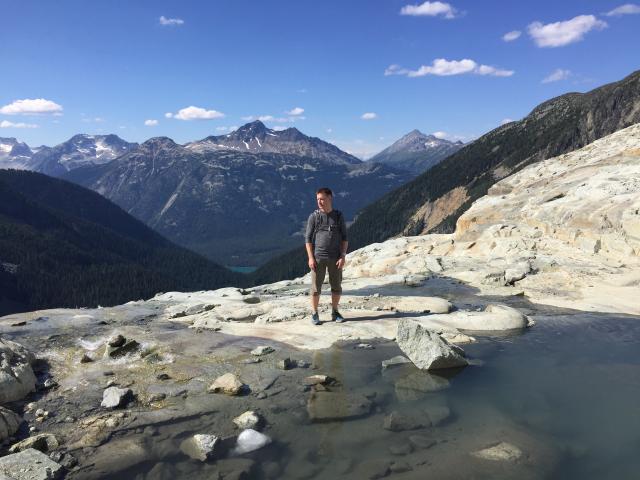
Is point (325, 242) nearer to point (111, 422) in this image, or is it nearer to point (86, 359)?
point (86, 359)

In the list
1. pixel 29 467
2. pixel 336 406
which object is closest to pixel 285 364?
pixel 336 406

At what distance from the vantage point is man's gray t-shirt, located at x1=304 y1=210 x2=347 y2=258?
1370cm

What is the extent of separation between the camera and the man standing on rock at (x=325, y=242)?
538 inches

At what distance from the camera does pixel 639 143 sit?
3219 centimetres

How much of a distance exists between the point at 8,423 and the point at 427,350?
840cm

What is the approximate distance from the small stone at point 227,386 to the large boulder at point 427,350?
4.11 m

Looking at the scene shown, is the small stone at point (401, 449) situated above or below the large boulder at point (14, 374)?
below

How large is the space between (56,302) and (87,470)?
20151cm

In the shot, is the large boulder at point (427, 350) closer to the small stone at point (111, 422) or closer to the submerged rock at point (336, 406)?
the submerged rock at point (336, 406)

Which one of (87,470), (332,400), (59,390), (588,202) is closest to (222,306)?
(59,390)

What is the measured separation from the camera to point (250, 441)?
7723mm

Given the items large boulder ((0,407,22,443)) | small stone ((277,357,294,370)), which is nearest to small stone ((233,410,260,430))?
small stone ((277,357,294,370))

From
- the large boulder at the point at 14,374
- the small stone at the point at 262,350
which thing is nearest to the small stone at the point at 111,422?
the large boulder at the point at 14,374

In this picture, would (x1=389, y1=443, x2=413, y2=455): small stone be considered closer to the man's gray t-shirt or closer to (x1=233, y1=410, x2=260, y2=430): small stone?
(x1=233, y1=410, x2=260, y2=430): small stone
